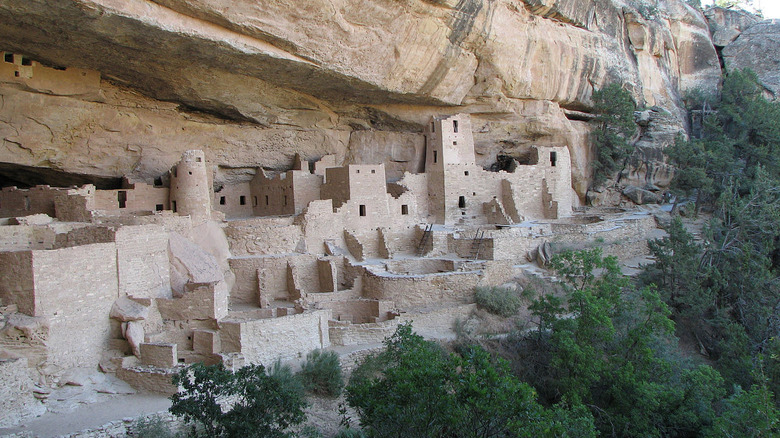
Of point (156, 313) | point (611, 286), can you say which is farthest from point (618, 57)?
point (156, 313)

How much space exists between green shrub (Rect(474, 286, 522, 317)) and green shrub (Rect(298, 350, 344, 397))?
435 centimetres

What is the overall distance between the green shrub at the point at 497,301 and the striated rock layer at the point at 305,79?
6127 millimetres

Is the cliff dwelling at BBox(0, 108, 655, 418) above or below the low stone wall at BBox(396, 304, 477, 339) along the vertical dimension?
above

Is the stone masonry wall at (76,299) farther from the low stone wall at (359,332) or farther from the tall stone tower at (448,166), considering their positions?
the tall stone tower at (448,166)

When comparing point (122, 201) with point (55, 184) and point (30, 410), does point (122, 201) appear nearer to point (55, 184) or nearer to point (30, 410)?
point (55, 184)

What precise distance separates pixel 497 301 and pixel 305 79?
7.16 meters

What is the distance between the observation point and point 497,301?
14820mm

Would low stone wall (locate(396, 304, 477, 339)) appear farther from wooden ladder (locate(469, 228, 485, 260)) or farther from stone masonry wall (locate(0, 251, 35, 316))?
stone masonry wall (locate(0, 251, 35, 316))

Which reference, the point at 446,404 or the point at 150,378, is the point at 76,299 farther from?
the point at 446,404

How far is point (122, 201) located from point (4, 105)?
11.2 ft

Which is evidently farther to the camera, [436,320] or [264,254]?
[264,254]

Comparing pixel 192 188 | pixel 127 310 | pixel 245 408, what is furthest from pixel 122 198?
pixel 245 408

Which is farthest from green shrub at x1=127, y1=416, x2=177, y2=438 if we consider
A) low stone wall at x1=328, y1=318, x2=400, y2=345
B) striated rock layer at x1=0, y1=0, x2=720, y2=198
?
striated rock layer at x1=0, y1=0, x2=720, y2=198

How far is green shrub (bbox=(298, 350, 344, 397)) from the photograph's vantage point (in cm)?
1161
